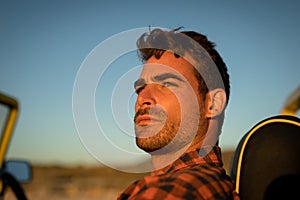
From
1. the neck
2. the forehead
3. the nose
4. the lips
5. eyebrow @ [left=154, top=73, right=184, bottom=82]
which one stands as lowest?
the neck

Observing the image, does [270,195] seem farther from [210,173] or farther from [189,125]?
[189,125]

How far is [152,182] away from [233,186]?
1.58 ft

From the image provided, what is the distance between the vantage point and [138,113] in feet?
9.25

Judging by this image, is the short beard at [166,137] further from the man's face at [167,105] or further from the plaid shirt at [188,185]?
the plaid shirt at [188,185]

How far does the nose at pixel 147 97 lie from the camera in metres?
2.83

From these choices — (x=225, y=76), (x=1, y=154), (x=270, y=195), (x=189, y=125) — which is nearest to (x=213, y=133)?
(x=189, y=125)

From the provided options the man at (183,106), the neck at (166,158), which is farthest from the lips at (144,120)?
the neck at (166,158)

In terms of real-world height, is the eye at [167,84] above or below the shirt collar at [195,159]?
above

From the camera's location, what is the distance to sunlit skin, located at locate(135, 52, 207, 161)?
270 cm

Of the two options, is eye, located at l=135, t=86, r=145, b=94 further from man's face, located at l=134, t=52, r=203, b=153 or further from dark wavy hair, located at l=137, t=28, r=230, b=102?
dark wavy hair, located at l=137, t=28, r=230, b=102

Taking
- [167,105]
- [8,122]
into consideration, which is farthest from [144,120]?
[8,122]

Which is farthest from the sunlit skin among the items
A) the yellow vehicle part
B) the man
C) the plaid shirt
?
the yellow vehicle part

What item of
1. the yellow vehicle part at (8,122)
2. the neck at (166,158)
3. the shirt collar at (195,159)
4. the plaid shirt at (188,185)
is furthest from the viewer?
the yellow vehicle part at (8,122)

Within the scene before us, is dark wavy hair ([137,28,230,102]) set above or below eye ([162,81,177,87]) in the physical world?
above
